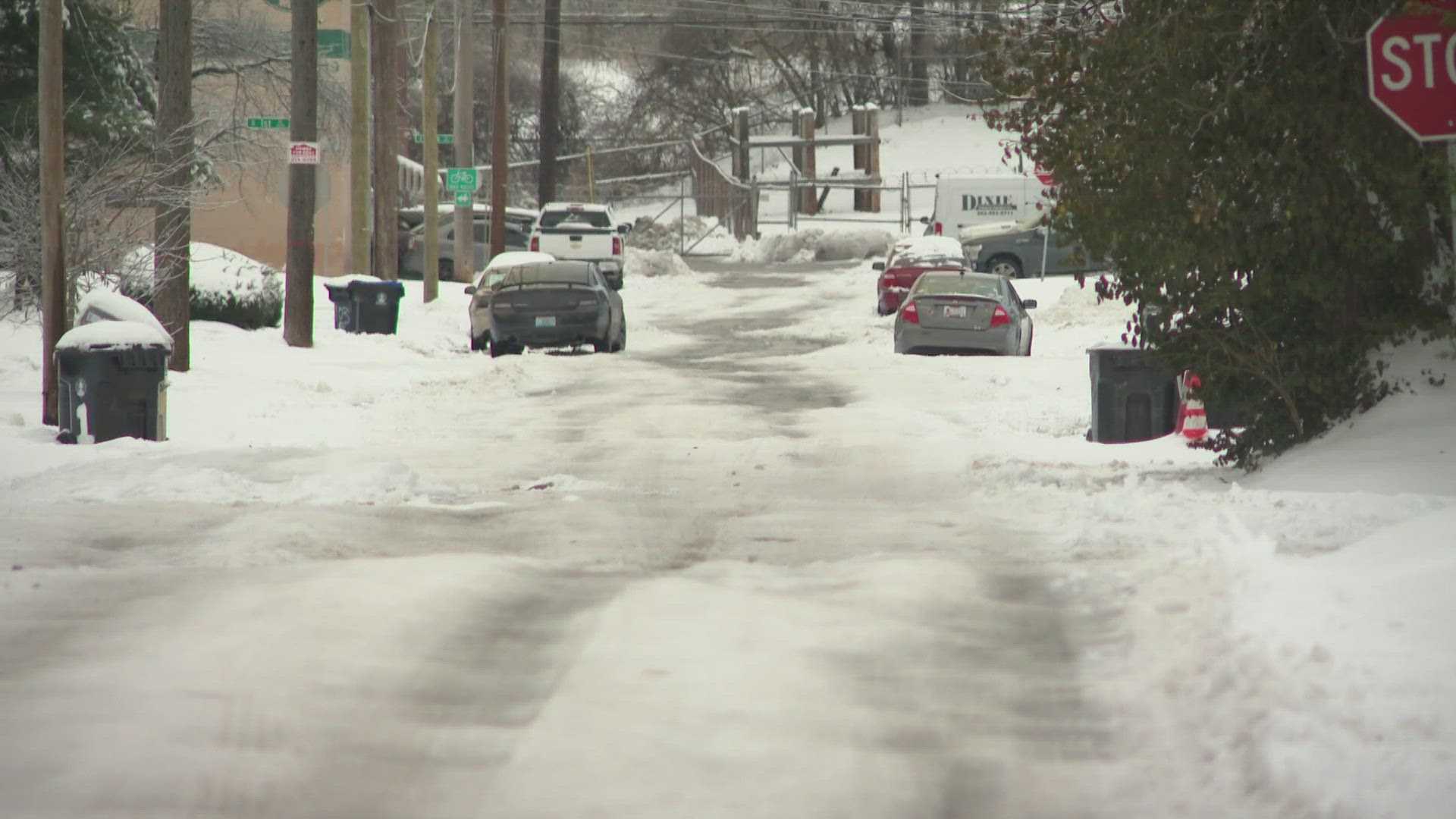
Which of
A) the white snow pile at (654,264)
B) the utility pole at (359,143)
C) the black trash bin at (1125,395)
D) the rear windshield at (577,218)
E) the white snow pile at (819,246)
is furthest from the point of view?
the white snow pile at (819,246)

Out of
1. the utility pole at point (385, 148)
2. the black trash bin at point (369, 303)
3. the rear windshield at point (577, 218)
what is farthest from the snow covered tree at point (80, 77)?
the rear windshield at point (577, 218)

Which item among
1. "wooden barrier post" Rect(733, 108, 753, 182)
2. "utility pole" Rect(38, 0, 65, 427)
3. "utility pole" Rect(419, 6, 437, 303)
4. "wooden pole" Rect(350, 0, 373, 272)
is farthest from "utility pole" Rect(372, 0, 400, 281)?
"wooden barrier post" Rect(733, 108, 753, 182)

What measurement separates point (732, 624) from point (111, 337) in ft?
27.8

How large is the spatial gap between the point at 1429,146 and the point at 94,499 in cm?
809

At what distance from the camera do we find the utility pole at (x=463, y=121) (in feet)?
131

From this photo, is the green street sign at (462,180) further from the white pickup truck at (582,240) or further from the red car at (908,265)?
the red car at (908,265)

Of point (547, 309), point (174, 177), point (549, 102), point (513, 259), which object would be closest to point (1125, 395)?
point (174, 177)

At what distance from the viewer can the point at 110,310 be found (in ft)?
51.6

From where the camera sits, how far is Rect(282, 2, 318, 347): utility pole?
22.8m

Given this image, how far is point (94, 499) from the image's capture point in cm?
1109

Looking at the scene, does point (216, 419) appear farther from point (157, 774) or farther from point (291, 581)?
point (157, 774)

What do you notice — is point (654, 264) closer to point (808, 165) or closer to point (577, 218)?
point (577, 218)

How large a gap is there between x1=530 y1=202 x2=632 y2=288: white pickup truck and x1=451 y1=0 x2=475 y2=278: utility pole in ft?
4.99

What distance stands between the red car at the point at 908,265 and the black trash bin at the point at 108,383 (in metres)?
20.2
